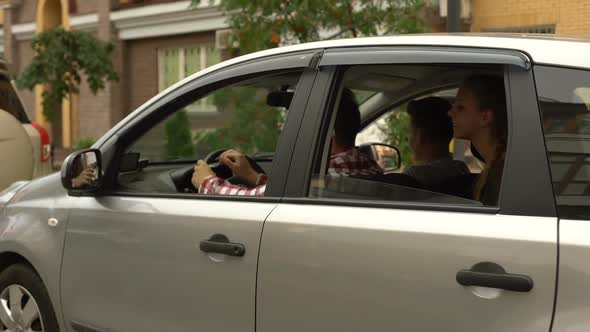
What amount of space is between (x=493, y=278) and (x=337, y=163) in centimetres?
121

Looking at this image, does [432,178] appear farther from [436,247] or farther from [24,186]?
[24,186]

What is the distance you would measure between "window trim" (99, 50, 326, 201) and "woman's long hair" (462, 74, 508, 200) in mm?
567

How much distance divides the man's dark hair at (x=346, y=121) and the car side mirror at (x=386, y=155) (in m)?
1.44

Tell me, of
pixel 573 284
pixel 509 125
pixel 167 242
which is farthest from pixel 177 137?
pixel 573 284

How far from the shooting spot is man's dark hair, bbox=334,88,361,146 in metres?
3.22

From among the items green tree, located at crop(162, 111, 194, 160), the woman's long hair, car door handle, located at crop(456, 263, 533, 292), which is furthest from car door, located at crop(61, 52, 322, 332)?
green tree, located at crop(162, 111, 194, 160)

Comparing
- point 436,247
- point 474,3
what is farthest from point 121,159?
point 474,3

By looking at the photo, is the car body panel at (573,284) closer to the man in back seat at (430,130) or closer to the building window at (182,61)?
the man in back seat at (430,130)

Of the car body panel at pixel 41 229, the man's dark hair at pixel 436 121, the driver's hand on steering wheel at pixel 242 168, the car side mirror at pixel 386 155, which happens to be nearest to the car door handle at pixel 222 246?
the driver's hand on steering wheel at pixel 242 168

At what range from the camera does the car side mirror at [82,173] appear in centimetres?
351

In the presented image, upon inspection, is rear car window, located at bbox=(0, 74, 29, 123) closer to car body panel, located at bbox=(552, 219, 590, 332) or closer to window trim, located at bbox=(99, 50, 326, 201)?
window trim, located at bbox=(99, 50, 326, 201)

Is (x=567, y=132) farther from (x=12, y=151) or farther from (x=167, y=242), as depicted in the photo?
(x=12, y=151)

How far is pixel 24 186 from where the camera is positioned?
4070 millimetres

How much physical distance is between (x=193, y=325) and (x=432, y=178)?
1068mm
